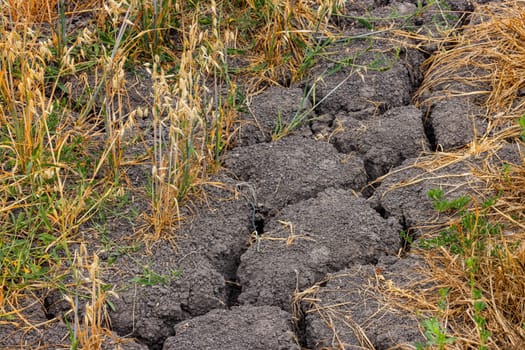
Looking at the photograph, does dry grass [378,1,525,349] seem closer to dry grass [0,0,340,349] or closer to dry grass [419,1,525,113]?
dry grass [419,1,525,113]

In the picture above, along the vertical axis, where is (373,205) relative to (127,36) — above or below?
below

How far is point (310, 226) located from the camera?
319 centimetres

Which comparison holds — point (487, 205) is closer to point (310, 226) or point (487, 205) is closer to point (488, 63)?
point (310, 226)

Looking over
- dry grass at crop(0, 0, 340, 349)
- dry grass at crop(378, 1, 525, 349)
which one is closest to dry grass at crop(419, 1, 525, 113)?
dry grass at crop(378, 1, 525, 349)

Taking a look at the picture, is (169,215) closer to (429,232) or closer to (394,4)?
(429,232)

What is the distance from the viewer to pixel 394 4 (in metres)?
4.17

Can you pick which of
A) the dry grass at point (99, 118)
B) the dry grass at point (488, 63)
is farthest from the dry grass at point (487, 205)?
the dry grass at point (99, 118)

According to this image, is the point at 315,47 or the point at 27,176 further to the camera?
the point at 315,47

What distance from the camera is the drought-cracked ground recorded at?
2877 mm

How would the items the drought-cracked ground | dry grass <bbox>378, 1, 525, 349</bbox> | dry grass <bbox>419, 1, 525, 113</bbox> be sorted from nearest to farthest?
dry grass <bbox>378, 1, 525, 349</bbox>
the drought-cracked ground
dry grass <bbox>419, 1, 525, 113</bbox>

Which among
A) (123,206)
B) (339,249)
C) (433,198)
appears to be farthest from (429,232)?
(123,206)

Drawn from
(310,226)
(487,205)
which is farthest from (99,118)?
(487,205)

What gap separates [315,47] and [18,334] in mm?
1780

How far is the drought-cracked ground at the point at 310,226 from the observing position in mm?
2877
